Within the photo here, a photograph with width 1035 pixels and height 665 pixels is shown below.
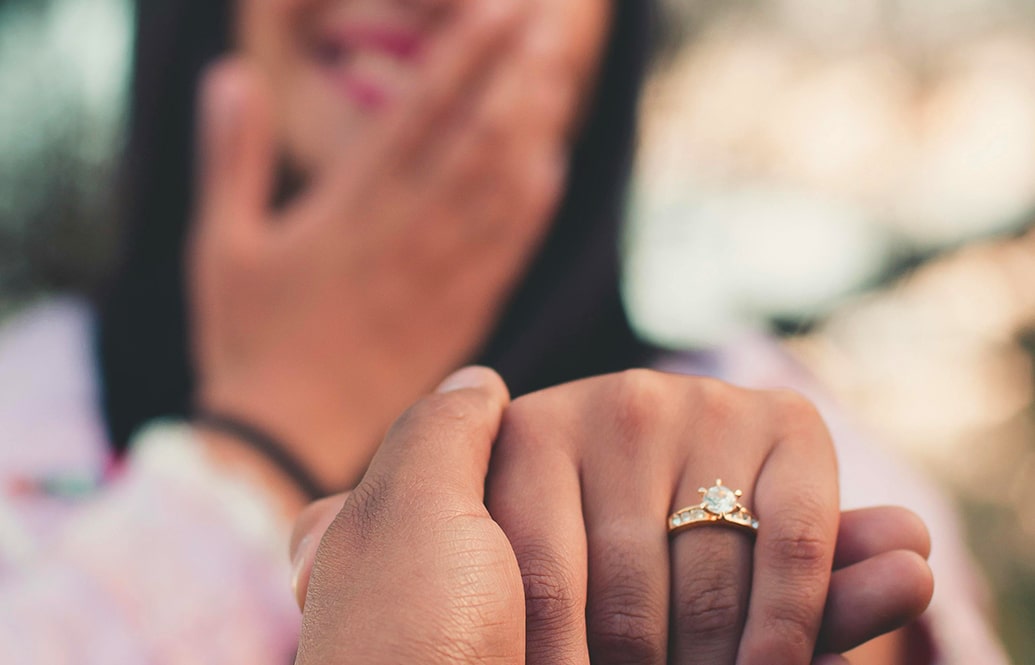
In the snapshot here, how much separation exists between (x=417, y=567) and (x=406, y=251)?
1.41 ft

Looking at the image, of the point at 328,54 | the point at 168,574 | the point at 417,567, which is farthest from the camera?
the point at 328,54

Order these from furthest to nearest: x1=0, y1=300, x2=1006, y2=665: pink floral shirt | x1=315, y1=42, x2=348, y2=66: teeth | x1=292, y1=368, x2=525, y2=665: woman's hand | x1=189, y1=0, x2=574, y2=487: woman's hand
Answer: x1=315, y1=42, x2=348, y2=66: teeth < x1=189, y1=0, x2=574, y2=487: woman's hand < x1=0, y1=300, x2=1006, y2=665: pink floral shirt < x1=292, y1=368, x2=525, y2=665: woman's hand

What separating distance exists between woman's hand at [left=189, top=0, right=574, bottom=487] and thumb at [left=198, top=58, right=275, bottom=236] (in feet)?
0.20

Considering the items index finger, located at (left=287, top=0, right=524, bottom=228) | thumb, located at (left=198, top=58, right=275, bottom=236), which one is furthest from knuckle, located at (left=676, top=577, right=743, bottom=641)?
thumb, located at (left=198, top=58, right=275, bottom=236)

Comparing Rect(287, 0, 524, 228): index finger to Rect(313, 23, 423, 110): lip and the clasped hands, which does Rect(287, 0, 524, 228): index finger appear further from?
the clasped hands

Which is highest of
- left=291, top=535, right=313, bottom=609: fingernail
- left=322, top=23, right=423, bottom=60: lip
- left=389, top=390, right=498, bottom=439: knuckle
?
left=322, top=23, right=423, bottom=60: lip

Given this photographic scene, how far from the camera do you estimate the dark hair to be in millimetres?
588

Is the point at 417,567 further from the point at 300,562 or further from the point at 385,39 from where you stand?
the point at 385,39

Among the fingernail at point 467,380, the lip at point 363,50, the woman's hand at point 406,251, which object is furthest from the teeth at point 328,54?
the fingernail at point 467,380

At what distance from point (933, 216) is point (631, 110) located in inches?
17.3

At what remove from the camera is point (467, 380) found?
274 millimetres

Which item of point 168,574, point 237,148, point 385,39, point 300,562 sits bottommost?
point 168,574

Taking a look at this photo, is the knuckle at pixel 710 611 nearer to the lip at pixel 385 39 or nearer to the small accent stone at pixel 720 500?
the small accent stone at pixel 720 500

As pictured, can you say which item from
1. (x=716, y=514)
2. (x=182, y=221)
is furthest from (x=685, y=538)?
(x=182, y=221)
